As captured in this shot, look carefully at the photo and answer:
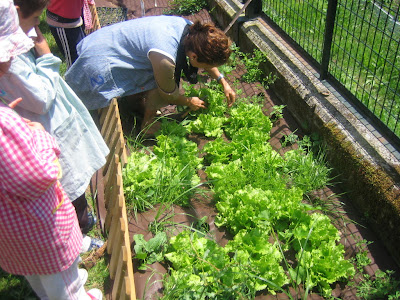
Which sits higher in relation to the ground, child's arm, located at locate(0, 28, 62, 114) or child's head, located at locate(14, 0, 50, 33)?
child's head, located at locate(14, 0, 50, 33)

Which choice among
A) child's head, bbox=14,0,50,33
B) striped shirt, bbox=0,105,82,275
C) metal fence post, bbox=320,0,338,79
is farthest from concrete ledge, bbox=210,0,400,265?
child's head, bbox=14,0,50,33

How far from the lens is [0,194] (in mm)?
1828

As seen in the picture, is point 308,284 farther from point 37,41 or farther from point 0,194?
point 37,41

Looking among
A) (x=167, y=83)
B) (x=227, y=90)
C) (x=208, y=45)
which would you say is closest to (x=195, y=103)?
(x=227, y=90)

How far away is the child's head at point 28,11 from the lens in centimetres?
245

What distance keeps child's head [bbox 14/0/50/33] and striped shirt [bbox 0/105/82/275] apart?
0.87 m

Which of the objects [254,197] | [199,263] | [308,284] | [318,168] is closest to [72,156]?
[199,263]

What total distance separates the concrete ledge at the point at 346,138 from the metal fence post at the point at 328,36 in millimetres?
125

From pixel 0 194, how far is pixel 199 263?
1369 millimetres

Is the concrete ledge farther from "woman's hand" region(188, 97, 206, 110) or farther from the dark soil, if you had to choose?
"woman's hand" region(188, 97, 206, 110)

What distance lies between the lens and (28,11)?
8.14ft

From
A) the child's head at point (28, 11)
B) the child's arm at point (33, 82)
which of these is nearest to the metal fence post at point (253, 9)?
the child's head at point (28, 11)

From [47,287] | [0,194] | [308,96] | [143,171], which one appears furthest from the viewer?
[308,96]

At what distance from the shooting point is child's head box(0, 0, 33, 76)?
1793 mm
